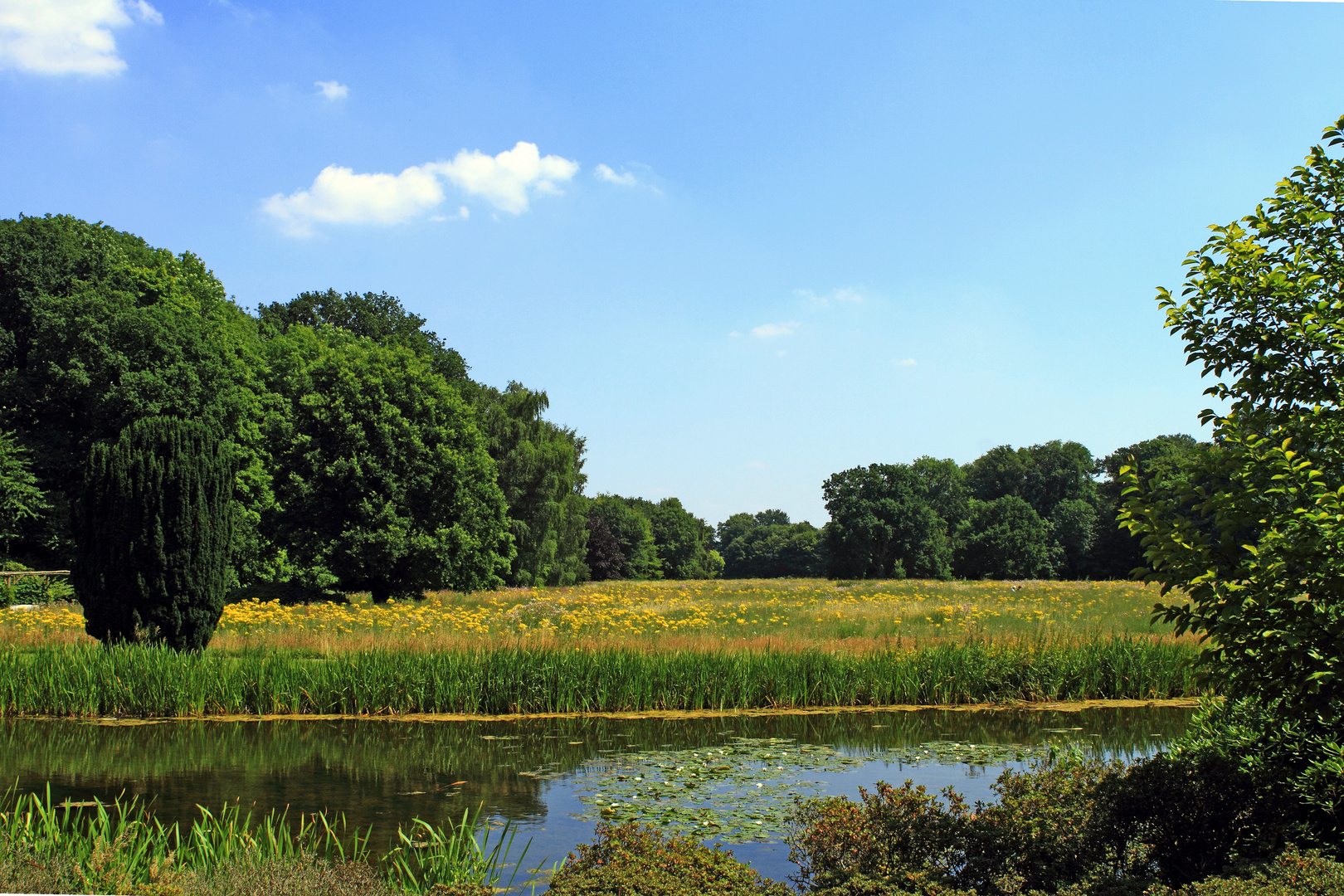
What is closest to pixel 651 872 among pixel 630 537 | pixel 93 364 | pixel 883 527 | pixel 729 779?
pixel 729 779

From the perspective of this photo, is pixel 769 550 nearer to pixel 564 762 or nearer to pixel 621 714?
pixel 621 714

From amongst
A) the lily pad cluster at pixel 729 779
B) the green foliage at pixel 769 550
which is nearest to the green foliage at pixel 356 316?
the lily pad cluster at pixel 729 779

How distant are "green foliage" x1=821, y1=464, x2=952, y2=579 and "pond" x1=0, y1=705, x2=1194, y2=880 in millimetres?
59310

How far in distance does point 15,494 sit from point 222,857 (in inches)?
1187

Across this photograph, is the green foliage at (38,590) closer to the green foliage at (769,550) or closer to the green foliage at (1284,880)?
the green foliage at (1284,880)

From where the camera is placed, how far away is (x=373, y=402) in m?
32.7

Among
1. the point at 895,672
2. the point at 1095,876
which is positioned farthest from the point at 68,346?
the point at 1095,876

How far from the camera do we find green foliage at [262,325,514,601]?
31109mm

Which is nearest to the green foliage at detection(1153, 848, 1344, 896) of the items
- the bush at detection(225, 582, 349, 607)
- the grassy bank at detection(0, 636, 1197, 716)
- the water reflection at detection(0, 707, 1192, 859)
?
the water reflection at detection(0, 707, 1192, 859)

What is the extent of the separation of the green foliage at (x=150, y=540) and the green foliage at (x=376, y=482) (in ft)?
51.1

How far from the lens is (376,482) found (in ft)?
105

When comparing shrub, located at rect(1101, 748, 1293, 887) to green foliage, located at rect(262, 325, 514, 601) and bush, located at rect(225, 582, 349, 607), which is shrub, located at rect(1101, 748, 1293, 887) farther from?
bush, located at rect(225, 582, 349, 607)

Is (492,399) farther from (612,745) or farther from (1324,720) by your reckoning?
(1324,720)

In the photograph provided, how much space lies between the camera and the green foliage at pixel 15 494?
28.8 metres
